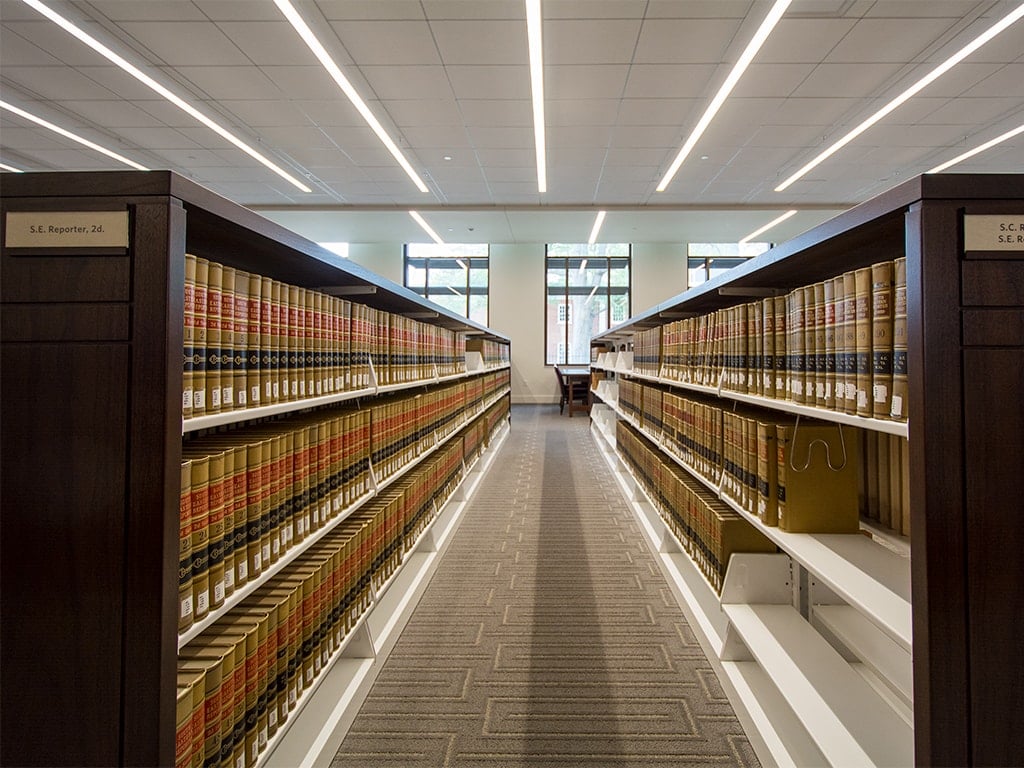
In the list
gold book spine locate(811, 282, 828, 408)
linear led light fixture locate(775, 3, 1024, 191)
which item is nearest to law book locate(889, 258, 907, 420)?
gold book spine locate(811, 282, 828, 408)

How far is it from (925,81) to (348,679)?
652 centimetres

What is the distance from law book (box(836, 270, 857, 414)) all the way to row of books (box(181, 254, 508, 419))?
135 cm

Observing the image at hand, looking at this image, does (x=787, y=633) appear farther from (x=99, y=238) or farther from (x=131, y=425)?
(x=99, y=238)

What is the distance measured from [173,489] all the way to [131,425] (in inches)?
4.8

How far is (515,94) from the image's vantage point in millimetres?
4793

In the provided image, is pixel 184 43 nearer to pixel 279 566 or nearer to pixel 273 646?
pixel 279 566

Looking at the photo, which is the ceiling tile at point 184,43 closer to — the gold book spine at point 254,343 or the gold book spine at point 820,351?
the gold book spine at point 254,343

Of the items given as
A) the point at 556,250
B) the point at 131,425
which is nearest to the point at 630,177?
the point at 556,250

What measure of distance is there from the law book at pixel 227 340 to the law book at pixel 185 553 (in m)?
0.17

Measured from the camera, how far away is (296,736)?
53.6 inches

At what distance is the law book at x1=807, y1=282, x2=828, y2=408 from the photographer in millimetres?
1213

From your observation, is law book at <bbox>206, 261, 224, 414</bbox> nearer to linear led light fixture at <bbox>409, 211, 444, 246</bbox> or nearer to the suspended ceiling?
the suspended ceiling

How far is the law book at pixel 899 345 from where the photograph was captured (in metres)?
0.93

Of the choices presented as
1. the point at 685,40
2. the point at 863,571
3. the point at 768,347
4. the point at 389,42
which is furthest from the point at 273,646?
the point at 685,40
